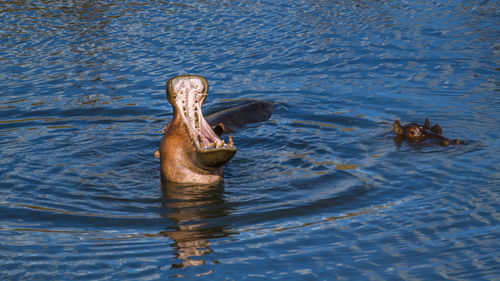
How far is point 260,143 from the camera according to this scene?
955 centimetres

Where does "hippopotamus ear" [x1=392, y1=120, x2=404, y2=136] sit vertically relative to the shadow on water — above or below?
above

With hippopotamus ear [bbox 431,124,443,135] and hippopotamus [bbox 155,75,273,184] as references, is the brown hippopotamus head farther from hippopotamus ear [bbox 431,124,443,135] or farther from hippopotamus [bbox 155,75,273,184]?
hippopotamus ear [bbox 431,124,443,135]

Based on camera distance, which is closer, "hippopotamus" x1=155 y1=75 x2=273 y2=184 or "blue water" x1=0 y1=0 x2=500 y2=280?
"blue water" x1=0 y1=0 x2=500 y2=280

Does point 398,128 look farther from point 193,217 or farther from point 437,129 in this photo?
point 193,217

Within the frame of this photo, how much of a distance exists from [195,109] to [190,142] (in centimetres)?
→ 33

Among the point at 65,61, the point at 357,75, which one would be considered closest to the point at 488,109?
the point at 357,75

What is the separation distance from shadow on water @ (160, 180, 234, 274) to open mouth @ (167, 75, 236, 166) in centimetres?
43

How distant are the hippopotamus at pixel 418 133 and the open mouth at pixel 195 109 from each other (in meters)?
3.15

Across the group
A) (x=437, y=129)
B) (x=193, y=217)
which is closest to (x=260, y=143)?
(x=437, y=129)

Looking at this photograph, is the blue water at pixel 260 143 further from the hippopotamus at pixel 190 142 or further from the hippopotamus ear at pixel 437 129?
the hippopotamus ear at pixel 437 129

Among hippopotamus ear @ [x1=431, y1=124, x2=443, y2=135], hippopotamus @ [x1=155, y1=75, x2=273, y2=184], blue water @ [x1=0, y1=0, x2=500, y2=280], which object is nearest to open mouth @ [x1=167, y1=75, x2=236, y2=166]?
hippopotamus @ [x1=155, y1=75, x2=273, y2=184]

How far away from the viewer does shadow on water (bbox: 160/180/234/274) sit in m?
5.99

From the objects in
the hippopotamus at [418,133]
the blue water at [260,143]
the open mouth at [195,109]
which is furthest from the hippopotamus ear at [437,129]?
the open mouth at [195,109]

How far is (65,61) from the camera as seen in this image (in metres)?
13.7
